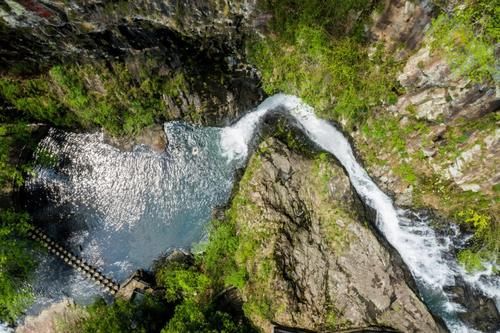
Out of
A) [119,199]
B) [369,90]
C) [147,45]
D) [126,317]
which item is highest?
[369,90]

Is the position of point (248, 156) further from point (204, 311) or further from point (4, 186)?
point (4, 186)

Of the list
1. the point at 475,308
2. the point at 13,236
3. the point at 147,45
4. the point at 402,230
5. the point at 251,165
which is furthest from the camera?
the point at 13,236

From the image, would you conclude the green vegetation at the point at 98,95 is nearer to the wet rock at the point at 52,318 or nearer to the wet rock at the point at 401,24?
the wet rock at the point at 401,24

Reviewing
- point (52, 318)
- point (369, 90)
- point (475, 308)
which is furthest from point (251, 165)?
point (52, 318)

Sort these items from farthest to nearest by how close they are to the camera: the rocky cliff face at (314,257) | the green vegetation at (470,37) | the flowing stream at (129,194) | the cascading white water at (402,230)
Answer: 1. the flowing stream at (129,194)
2. the cascading white water at (402,230)
3. the rocky cliff face at (314,257)
4. the green vegetation at (470,37)

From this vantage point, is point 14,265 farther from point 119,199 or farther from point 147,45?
point 147,45

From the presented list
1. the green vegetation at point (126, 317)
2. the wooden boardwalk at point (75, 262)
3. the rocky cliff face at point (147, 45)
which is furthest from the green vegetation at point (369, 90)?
the wooden boardwalk at point (75, 262)

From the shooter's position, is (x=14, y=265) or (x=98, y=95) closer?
(x=98, y=95)
